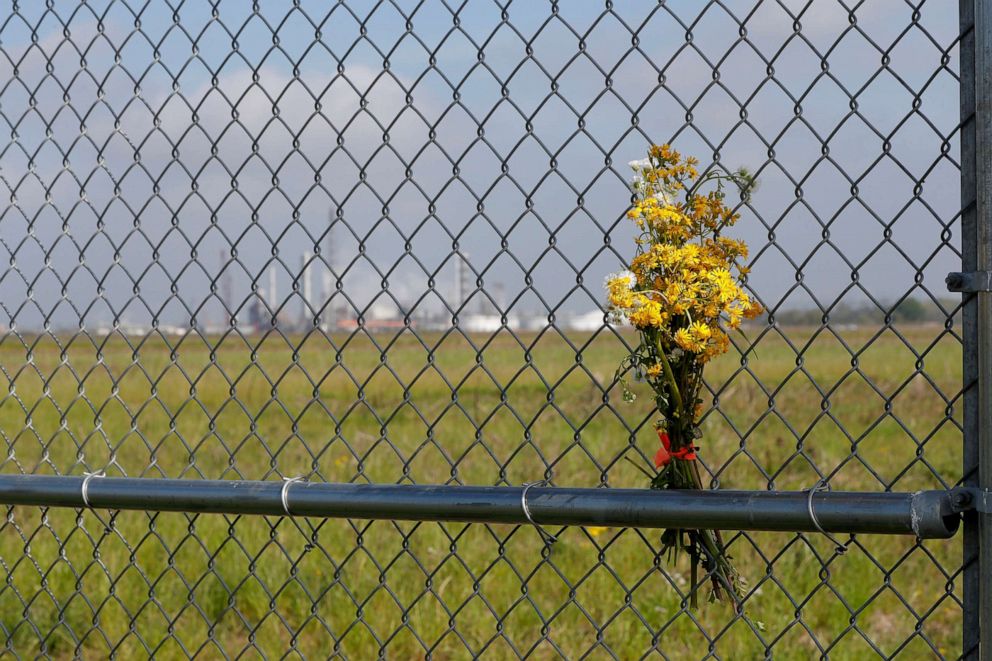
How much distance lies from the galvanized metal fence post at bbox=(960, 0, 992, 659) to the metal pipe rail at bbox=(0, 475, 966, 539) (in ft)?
0.17

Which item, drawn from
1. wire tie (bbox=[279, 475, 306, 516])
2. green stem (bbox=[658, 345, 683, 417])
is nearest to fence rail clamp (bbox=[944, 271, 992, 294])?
green stem (bbox=[658, 345, 683, 417])

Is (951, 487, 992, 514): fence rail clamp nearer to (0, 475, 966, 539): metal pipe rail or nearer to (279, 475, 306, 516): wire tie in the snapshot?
(0, 475, 966, 539): metal pipe rail

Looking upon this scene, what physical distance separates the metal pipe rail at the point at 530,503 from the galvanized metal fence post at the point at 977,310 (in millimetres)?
53

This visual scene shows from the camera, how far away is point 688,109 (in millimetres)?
1581

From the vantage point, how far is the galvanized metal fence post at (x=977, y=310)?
4.45 feet

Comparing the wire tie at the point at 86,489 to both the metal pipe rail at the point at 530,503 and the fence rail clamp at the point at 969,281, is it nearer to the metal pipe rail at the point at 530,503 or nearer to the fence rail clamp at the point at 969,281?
the metal pipe rail at the point at 530,503

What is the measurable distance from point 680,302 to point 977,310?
0.38m

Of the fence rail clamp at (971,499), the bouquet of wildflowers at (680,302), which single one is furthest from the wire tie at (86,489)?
the fence rail clamp at (971,499)

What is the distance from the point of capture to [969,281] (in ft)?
4.51

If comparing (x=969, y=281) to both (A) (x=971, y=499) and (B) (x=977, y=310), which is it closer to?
(B) (x=977, y=310)

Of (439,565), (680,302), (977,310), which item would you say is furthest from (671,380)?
(439,565)

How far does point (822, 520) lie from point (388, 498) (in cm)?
66

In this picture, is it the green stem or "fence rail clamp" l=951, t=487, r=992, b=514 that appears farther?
the green stem

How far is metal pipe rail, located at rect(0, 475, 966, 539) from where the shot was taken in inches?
54.5
